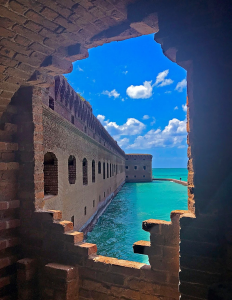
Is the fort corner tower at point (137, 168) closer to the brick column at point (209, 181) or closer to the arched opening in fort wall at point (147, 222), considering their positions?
the arched opening in fort wall at point (147, 222)

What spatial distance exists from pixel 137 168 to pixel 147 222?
137 feet

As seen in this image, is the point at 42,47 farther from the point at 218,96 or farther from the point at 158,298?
the point at 158,298

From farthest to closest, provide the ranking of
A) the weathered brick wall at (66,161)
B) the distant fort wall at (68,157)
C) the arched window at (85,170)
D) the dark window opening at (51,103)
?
the arched window at (85,170), the dark window opening at (51,103), the distant fort wall at (68,157), the weathered brick wall at (66,161)

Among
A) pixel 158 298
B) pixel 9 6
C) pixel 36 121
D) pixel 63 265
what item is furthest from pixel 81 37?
pixel 158 298

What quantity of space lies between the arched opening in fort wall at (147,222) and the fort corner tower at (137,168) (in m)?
40.7

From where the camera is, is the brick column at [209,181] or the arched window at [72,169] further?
the arched window at [72,169]

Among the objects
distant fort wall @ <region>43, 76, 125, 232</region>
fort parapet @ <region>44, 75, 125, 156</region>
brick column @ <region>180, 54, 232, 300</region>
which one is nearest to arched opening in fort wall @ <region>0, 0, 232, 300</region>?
brick column @ <region>180, 54, 232, 300</region>

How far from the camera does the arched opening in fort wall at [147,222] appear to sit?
241 cm

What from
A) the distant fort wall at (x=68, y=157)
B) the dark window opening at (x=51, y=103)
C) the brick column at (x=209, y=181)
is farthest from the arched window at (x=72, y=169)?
the brick column at (x=209, y=181)

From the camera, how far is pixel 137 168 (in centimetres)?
4453

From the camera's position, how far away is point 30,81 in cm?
367

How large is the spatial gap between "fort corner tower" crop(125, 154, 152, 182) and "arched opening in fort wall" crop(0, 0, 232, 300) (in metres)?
40.7

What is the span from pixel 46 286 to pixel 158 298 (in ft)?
6.11

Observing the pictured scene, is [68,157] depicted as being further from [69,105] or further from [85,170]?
[85,170]
